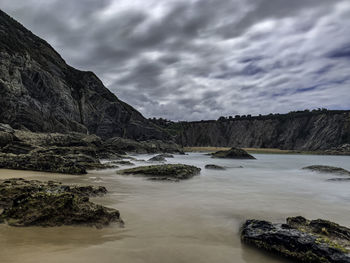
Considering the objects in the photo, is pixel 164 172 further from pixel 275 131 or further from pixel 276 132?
pixel 275 131

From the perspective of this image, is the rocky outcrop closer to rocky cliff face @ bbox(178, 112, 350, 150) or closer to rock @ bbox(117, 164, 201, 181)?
rocky cliff face @ bbox(178, 112, 350, 150)

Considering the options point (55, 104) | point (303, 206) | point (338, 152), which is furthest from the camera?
point (338, 152)

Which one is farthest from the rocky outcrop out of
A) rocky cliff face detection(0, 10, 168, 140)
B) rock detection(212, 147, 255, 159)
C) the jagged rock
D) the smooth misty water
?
the jagged rock

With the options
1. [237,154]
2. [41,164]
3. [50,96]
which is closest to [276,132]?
[237,154]

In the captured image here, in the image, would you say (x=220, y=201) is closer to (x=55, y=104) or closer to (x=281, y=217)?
(x=281, y=217)

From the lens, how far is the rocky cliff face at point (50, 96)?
2608 centimetres

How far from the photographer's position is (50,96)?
117 ft

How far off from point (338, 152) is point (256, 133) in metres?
41.1

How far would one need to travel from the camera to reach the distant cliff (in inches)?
2849

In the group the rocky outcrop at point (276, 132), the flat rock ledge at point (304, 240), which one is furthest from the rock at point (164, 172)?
the rocky outcrop at point (276, 132)

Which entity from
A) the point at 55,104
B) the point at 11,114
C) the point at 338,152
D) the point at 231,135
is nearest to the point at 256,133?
the point at 231,135

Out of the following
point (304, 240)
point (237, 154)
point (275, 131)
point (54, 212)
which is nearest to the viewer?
point (304, 240)

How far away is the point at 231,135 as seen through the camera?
103938 mm

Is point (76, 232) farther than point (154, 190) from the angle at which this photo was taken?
No
